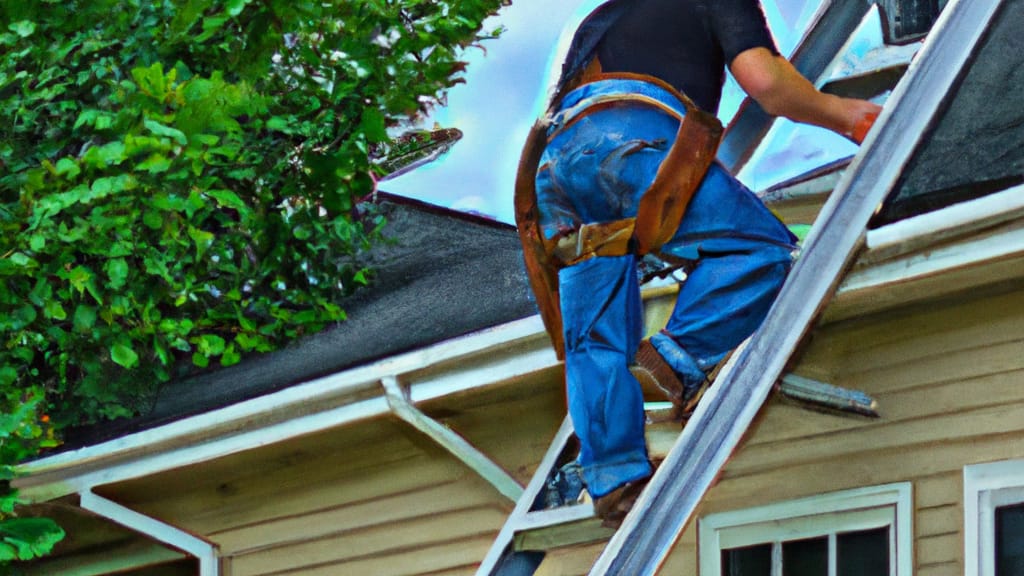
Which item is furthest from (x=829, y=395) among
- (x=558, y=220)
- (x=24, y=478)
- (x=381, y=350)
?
(x=24, y=478)

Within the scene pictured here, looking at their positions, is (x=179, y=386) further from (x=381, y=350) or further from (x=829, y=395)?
(x=829, y=395)

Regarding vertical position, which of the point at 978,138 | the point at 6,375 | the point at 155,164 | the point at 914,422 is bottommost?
the point at 914,422

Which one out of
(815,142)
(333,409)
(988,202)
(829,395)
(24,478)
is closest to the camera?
(988,202)

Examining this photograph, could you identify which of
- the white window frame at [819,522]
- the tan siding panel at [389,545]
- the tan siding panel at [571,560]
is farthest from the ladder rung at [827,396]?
the tan siding panel at [389,545]

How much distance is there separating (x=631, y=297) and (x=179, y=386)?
2700 millimetres

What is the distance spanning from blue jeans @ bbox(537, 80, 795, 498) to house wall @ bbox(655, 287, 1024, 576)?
1.22ft

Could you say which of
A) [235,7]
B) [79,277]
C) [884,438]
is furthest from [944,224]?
[79,277]

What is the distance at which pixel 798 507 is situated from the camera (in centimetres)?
559

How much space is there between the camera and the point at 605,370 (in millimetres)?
6133

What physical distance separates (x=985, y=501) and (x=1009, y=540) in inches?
5.0

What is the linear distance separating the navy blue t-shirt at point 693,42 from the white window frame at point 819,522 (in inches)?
56.8

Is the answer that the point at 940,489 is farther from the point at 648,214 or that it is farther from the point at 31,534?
the point at 31,534

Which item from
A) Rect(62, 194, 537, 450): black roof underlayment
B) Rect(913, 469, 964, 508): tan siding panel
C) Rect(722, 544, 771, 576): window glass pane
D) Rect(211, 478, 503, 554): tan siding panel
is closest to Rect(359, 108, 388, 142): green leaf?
Rect(62, 194, 537, 450): black roof underlayment

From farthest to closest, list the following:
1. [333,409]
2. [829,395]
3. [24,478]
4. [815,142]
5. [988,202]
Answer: [24,478]
[333,409]
[815,142]
[829,395]
[988,202]
